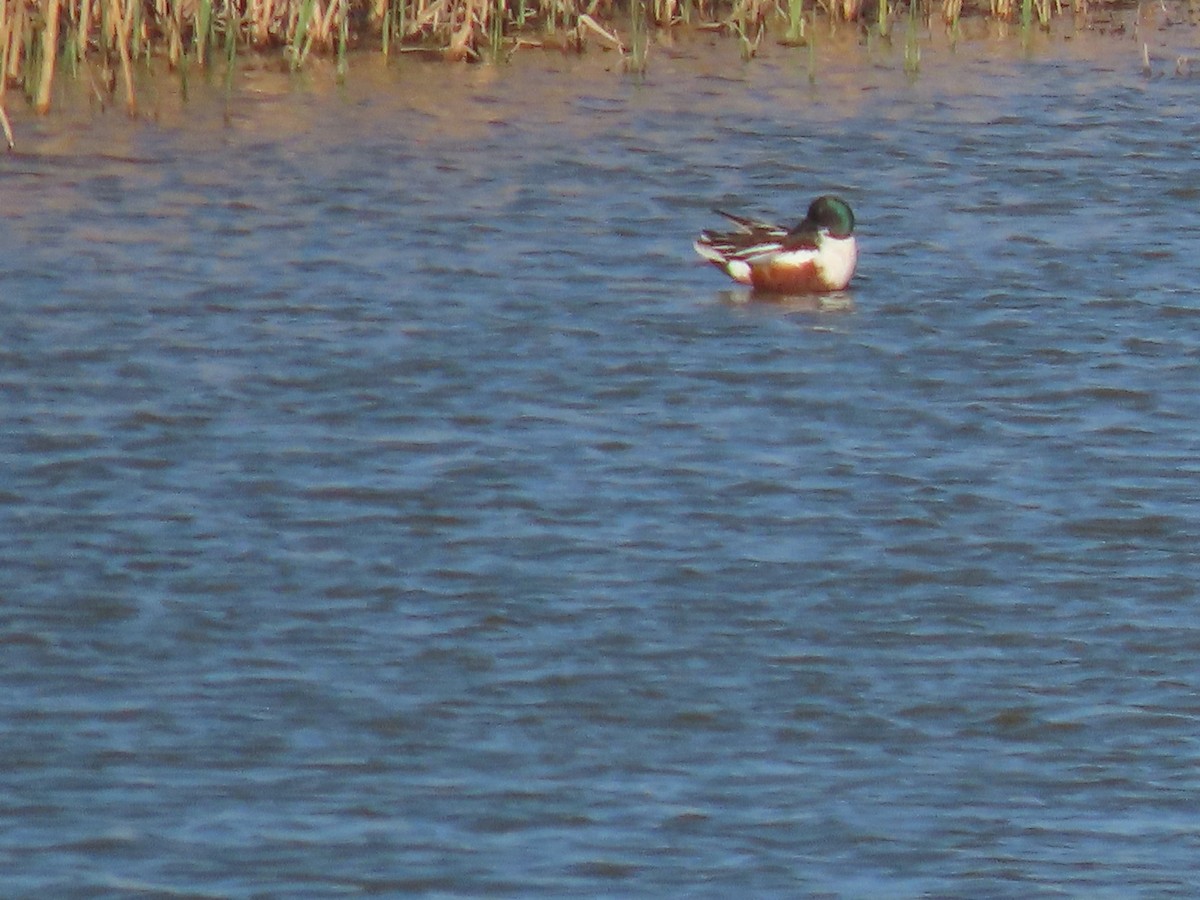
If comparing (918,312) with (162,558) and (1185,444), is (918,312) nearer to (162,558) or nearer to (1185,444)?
(1185,444)

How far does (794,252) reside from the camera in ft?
36.0

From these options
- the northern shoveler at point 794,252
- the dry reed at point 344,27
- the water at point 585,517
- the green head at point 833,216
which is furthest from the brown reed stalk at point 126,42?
the green head at point 833,216

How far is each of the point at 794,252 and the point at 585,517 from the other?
380 centimetres

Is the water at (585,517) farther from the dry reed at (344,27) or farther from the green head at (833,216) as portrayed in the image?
the dry reed at (344,27)

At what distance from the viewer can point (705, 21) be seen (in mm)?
16250

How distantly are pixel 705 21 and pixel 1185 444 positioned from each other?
8.42m

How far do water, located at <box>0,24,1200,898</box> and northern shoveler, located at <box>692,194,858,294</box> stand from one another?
0.17 meters

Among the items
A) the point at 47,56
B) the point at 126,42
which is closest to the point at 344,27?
the point at 126,42

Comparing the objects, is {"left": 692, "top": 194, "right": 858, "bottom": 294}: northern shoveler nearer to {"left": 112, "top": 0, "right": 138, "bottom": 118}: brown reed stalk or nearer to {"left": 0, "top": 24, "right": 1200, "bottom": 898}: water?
{"left": 0, "top": 24, "right": 1200, "bottom": 898}: water

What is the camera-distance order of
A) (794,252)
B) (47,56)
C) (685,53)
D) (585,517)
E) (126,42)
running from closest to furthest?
(585,517) < (794,252) < (47,56) < (126,42) < (685,53)

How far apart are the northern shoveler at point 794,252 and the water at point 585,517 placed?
167 mm

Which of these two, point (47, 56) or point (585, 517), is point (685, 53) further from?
point (585, 517)

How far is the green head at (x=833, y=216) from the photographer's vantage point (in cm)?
1099

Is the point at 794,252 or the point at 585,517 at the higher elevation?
the point at 794,252
